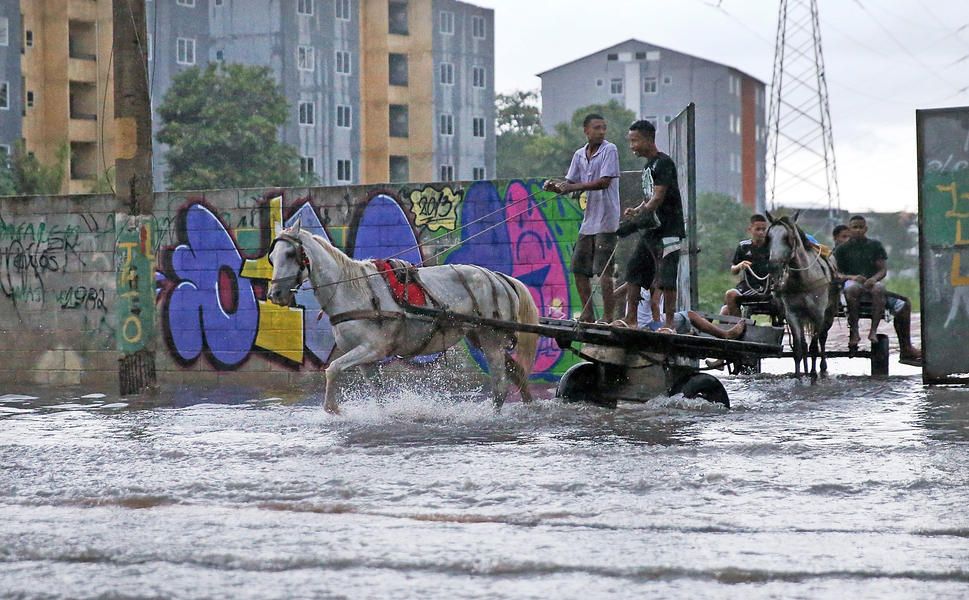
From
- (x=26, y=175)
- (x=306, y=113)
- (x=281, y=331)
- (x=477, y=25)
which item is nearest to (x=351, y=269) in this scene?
(x=281, y=331)

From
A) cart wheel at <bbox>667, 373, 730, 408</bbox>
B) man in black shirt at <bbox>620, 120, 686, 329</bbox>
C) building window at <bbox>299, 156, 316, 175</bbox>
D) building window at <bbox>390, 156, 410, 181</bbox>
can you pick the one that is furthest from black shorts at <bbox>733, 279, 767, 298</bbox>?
building window at <bbox>390, 156, 410, 181</bbox>

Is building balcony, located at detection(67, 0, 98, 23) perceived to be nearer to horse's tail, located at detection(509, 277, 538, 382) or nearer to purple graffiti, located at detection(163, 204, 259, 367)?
purple graffiti, located at detection(163, 204, 259, 367)

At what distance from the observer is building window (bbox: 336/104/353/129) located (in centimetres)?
7319

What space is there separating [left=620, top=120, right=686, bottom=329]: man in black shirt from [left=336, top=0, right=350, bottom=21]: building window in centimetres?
6388

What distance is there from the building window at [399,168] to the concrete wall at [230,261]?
58046mm

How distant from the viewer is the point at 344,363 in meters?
11.3

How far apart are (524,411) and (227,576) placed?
19.9 ft

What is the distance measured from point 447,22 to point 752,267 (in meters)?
63.5

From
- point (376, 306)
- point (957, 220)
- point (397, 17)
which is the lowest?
point (376, 306)

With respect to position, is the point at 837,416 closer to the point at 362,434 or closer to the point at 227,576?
the point at 362,434

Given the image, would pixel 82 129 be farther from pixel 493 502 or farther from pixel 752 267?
pixel 493 502

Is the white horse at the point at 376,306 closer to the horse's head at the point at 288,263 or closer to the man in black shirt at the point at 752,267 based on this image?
the horse's head at the point at 288,263

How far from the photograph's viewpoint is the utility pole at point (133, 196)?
46.0 ft

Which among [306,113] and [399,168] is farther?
[399,168]
